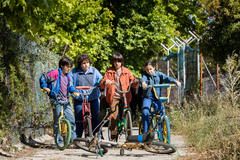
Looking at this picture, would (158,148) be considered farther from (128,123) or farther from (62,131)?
(62,131)

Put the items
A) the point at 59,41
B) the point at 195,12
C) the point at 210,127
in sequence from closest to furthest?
the point at 210,127 → the point at 59,41 → the point at 195,12

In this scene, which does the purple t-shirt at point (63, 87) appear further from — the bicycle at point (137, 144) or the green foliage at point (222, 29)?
the green foliage at point (222, 29)

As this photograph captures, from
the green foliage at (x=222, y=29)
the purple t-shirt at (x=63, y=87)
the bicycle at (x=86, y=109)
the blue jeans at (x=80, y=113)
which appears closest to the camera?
the bicycle at (x=86, y=109)

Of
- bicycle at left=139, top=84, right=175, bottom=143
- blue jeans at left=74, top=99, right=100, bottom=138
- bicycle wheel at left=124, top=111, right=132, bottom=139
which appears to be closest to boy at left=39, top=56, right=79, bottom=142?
blue jeans at left=74, top=99, right=100, bottom=138

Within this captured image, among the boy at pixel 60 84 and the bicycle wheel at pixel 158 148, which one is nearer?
the bicycle wheel at pixel 158 148

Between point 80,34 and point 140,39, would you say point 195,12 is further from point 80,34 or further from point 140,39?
point 80,34

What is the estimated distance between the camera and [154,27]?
56.5 feet

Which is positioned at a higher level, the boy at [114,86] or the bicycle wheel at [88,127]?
the boy at [114,86]

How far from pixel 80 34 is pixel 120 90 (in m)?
6.48

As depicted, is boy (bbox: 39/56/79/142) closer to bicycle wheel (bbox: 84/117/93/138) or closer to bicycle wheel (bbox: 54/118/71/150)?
bicycle wheel (bbox: 54/118/71/150)

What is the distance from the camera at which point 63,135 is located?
22.6 ft

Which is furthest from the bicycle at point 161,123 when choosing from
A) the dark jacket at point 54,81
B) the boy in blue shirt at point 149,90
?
the dark jacket at point 54,81

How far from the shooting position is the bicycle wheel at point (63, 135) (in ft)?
22.2

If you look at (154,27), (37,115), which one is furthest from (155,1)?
(37,115)
